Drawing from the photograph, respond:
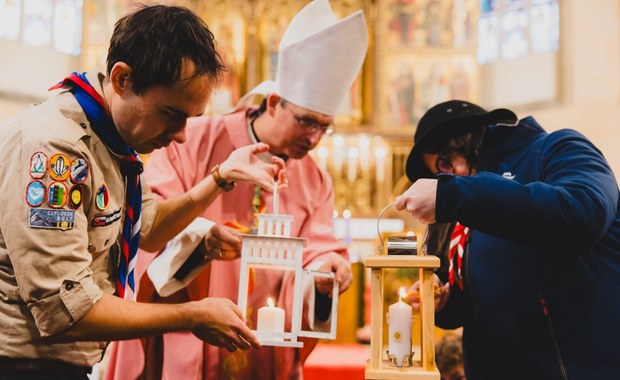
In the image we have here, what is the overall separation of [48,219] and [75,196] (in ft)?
0.31

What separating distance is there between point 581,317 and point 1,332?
1.59 m

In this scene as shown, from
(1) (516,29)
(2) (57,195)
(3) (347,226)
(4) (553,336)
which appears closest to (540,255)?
(4) (553,336)

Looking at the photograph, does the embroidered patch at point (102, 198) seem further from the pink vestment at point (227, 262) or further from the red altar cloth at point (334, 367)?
the red altar cloth at point (334, 367)

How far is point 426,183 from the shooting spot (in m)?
1.99

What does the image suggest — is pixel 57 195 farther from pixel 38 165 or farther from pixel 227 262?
pixel 227 262

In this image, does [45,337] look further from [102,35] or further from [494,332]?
[102,35]

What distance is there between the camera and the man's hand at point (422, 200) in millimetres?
1961

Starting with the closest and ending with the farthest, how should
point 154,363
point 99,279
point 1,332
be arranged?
point 1,332 < point 99,279 < point 154,363

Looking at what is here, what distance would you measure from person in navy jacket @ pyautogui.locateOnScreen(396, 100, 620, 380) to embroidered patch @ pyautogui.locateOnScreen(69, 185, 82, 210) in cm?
86

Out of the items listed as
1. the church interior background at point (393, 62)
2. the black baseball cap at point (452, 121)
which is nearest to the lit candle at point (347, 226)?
the church interior background at point (393, 62)

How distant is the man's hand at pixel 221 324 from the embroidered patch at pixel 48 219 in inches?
17.1

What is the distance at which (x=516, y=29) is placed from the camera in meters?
9.43

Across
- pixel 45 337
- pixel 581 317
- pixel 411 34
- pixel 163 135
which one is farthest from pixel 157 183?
pixel 411 34

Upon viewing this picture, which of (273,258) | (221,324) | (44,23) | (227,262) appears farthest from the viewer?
(44,23)
